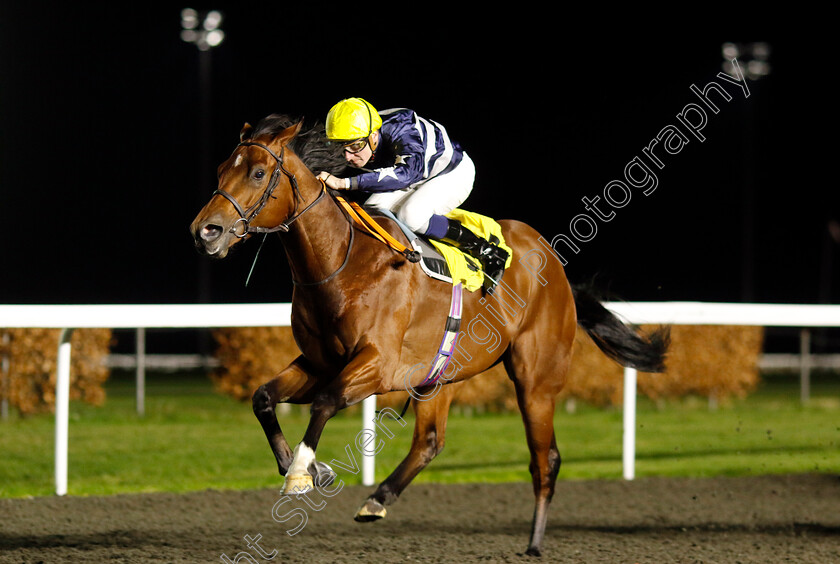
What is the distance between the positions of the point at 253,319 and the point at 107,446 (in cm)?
269

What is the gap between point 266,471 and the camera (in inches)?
258

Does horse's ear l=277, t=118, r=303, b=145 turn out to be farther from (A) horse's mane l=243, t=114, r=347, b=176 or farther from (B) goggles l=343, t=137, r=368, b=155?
(B) goggles l=343, t=137, r=368, b=155

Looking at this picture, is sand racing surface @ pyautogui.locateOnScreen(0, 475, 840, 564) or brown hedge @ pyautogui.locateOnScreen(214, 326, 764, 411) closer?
sand racing surface @ pyautogui.locateOnScreen(0, 475, 840, 564)

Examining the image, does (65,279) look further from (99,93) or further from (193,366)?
(193,366)

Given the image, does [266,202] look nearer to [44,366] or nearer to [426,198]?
[426,198]

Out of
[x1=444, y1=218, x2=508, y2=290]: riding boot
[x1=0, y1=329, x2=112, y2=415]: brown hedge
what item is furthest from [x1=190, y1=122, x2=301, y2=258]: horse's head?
[x1=0, y1=329, x2=112, y2=415]: brown hedge

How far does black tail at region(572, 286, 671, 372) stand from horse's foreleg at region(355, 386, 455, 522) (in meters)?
0.92

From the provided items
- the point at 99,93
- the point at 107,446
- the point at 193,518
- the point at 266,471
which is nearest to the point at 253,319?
the point at 193,518

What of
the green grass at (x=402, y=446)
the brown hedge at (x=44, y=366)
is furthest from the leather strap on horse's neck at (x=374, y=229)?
the brown hedge at (x=44, y=366)

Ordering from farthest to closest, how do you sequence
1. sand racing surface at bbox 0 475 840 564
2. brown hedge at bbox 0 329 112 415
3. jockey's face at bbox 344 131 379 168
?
brown hedge at bbox 0 329 112 415, sand racing surface at bbox 0 475 840 564, jockey's face at bbox 344 131 379 168

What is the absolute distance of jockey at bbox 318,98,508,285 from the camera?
11.6ft

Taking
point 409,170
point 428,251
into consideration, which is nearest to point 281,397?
point 428,251

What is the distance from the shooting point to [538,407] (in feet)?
13.9

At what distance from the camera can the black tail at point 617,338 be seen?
481 centimetres
